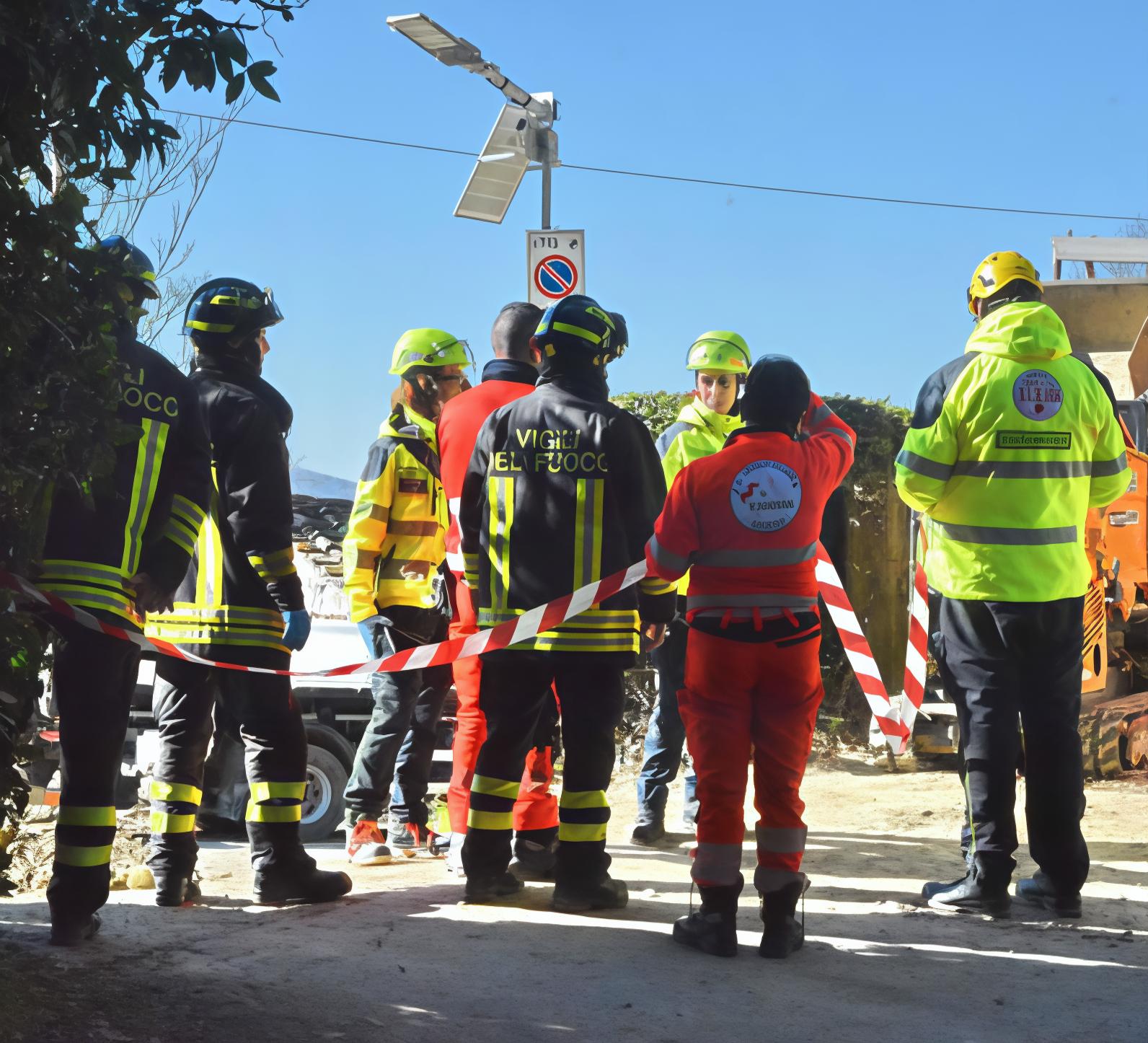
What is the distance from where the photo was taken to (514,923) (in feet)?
17.1

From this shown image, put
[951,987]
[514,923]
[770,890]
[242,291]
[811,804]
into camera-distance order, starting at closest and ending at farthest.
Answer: [951,987] → [770,890] → [514,923] → [242,291] → [811,804]

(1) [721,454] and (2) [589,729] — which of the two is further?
(2) [589,729]

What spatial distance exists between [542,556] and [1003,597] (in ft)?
5.75

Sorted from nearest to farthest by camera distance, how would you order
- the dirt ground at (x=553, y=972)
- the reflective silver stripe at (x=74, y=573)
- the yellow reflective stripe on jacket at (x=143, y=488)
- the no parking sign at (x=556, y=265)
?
1. the dirt ground at (x=553, y=972)
2. the reflective silver stripe at (x=74, y=573)
3. the yellow reflective stripe on jacket at (x=143, y=488)
4. the no parking sign at (x=556, y=265)

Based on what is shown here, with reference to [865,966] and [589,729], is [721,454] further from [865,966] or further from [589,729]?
[865,966]

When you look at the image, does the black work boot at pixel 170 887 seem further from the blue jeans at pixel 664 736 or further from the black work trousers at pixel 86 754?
the blue jeans at pixel 664 736

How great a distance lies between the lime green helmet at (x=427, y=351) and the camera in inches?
273

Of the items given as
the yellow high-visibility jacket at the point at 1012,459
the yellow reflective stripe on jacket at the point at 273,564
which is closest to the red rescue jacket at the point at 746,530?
the yellow high-visibility jacket at the point at 1012,459

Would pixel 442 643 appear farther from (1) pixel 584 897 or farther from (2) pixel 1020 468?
(2) pixel 1020 468

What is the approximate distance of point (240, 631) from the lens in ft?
17.7

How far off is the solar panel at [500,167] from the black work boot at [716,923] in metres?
9.48

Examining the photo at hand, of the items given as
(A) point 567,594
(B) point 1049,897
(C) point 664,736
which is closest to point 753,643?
(A) point 567,594

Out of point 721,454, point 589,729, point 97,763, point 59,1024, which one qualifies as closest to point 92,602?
point 97,763

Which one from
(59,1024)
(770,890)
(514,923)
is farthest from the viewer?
(514,923)
